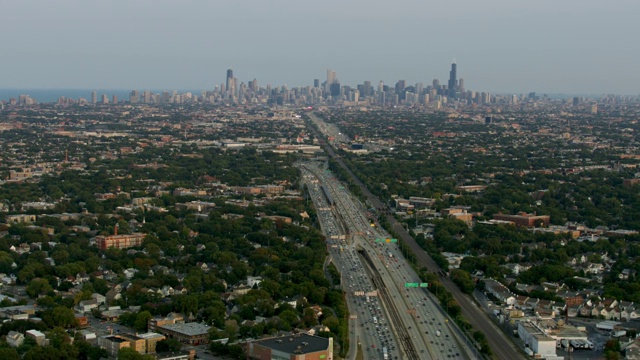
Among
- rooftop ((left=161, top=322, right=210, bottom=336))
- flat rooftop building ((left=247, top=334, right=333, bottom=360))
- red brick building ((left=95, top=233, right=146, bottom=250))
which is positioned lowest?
red brick building ((left=95, top=233, right=146, bottom=250))

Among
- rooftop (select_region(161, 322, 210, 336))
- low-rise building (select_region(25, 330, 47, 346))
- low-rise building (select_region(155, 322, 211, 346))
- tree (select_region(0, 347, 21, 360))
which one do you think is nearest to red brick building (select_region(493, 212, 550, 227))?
rooftop (select_region(161, 322, 210, 336))

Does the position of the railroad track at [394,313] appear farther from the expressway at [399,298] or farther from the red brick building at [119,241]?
the red brick building at [119,241]

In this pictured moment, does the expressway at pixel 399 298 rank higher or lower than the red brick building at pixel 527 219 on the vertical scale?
lower

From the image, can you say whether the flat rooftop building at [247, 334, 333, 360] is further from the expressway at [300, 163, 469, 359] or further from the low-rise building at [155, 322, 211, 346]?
the expressway at [300, 163, 469, 359]

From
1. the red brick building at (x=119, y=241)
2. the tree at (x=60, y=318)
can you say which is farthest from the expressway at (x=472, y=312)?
the red brick building at (x=119, y=241)

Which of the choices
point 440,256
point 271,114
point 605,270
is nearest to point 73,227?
point 440,256

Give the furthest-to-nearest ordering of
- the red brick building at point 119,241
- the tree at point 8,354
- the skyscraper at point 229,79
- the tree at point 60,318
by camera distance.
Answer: the skyscraper at point 229,79
the red brick building at point 119,241
the tree at point 60,318
the tree at point 8,354

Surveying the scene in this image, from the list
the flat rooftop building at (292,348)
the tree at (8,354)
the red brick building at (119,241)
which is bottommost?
the red brick building at (119,241)

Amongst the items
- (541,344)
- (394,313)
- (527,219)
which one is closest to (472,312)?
(394,313)

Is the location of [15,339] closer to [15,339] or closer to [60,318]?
[15,339]

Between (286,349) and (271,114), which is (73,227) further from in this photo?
(271,114)

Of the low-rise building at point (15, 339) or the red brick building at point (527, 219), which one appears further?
Answer: the red brick building at point (527, 219)
